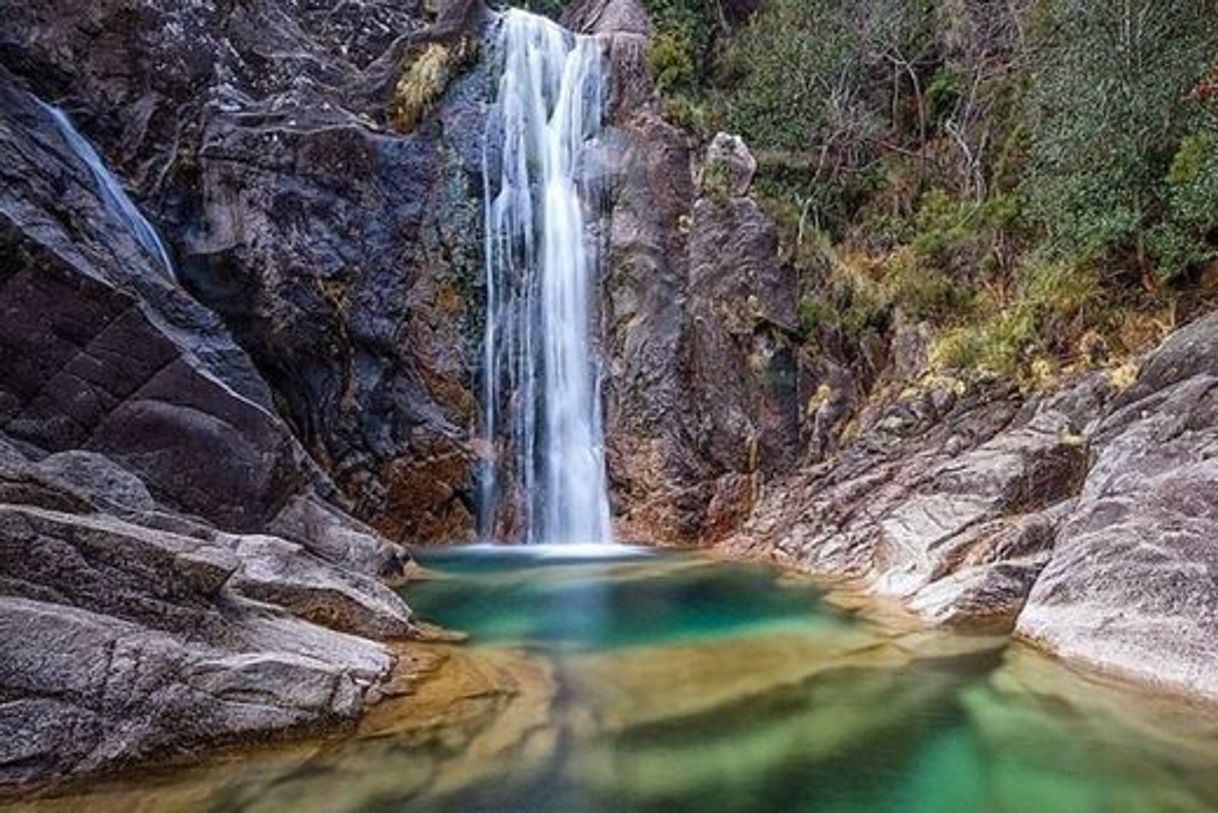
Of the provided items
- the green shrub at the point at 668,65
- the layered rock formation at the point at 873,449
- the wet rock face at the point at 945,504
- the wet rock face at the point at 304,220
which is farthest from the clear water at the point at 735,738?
the green shrub at the point at 668,65

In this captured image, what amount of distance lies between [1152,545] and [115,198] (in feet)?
46.6

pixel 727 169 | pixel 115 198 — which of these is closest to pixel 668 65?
pixel 727 169

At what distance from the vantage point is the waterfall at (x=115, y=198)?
12219 millimetres

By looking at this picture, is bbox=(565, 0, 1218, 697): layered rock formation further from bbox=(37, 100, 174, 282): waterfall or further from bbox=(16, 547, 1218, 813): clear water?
bbox=(37, 100, 174, 282): waterfall

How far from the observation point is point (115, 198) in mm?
12914

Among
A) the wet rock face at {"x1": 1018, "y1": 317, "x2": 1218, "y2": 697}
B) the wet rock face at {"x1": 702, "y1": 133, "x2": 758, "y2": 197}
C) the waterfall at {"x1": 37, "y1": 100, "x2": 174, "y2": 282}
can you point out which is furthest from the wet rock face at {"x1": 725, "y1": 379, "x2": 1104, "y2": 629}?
the waterfall at {"x1": 37, "y1": 100, "x2": 174, "y2": 282}

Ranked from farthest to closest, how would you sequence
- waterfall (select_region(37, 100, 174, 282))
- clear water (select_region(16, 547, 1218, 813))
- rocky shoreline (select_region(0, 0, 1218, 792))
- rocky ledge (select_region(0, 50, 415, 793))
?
waterfall (select_region(37, 100, 174, 282))
rocky shoreline (select_region(0, 0, 1218, 792))
rocky ledge (select_region(0, 50, 415, 793))
clear water (select_region(16, 547, 1218, 813))

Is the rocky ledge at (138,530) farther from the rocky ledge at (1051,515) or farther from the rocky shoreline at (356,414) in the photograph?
the rocky ledge at (1051,515)

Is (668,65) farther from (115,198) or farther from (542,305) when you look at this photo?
(115,198)

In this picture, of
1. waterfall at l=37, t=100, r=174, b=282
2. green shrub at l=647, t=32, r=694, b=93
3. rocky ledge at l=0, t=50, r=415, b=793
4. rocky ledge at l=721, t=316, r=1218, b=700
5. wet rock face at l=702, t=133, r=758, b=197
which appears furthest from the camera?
green shrub at l=647, t=32, r=694, b=93

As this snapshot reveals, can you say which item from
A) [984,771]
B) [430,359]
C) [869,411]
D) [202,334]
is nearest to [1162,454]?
[984,771]

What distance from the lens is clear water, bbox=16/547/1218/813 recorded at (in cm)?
490

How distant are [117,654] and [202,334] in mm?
6986

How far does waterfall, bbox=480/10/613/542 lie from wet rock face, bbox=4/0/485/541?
0.55m
